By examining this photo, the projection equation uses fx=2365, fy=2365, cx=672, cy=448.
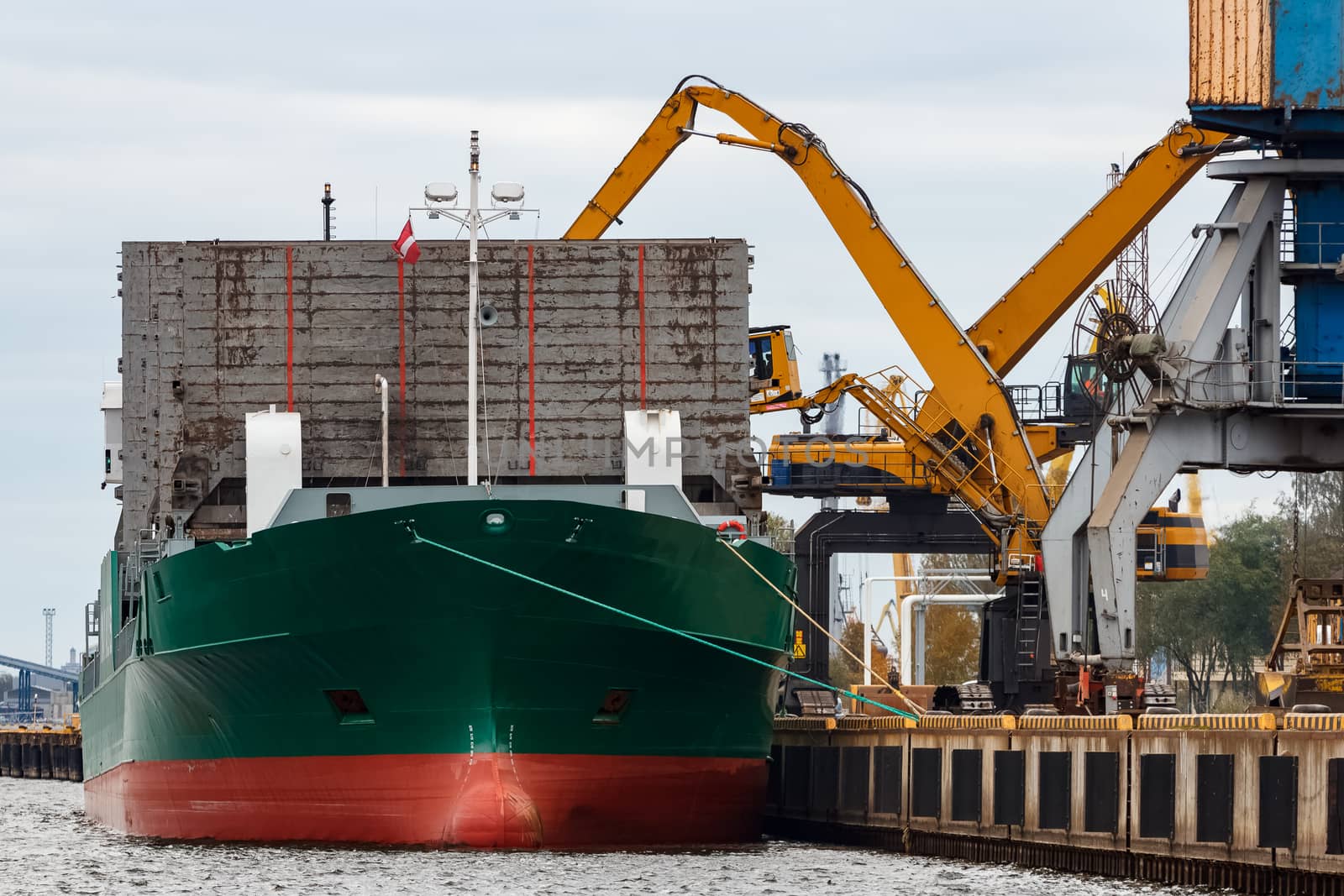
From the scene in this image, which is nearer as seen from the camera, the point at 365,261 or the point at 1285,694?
the point at 1285,694

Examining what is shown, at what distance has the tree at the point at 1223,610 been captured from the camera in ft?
318

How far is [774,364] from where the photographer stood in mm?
56531

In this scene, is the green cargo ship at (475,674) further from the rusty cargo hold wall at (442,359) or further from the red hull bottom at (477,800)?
the rusty cargo hold wall at (442,359)

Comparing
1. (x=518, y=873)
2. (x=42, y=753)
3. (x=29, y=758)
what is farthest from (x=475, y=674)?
(x=29, y=758)

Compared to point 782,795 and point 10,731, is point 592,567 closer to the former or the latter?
point 782,795

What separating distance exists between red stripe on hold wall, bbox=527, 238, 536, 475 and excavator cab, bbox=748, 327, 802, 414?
1627cm

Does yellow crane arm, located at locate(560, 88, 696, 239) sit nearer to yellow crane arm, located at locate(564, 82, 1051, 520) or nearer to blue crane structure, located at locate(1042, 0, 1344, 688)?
yellow crane arm, located at locate(564, 82, 1051, 520)

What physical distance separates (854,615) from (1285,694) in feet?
333

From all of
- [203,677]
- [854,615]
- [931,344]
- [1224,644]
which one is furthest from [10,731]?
[203,677]

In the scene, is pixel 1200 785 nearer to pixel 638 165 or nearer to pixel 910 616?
pixel 638 165

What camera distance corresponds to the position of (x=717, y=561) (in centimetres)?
3384

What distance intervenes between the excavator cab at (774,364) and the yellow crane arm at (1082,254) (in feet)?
17.1

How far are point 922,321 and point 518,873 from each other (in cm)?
2335

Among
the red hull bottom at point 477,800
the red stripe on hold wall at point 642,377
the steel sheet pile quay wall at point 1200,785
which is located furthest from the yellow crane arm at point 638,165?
the steel sheet pile quay wall at point 1200,785
